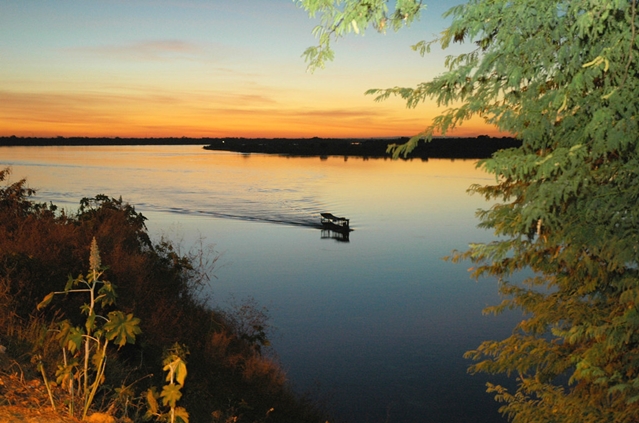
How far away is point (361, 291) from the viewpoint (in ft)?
77.8

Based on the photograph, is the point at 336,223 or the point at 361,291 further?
the point at 336,223

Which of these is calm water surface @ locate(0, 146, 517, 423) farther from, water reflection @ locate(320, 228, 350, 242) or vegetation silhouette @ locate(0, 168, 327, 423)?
vegetation silhouette @ locate(0, 168, 327, 423)

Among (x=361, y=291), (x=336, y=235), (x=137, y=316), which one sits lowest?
(x=361, y=291)

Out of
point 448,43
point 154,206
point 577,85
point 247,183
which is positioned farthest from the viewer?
point 247,183

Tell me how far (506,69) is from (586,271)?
429cm

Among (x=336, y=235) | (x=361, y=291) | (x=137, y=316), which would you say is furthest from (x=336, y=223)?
(x=137, y=316)

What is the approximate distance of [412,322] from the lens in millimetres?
20109

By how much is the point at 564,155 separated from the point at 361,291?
17.9 m

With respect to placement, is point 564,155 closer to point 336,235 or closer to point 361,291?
point 361,291

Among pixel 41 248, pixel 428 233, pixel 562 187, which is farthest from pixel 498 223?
pixel 428 233

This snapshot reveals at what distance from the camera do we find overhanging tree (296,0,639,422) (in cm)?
593

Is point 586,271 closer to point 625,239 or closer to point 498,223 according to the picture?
point 498,223

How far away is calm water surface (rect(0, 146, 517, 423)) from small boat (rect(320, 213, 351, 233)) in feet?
2.63

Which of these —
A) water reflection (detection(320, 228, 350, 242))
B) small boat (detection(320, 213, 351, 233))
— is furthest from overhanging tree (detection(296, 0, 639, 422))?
small boat (detection(320, 213, 351, 233))
